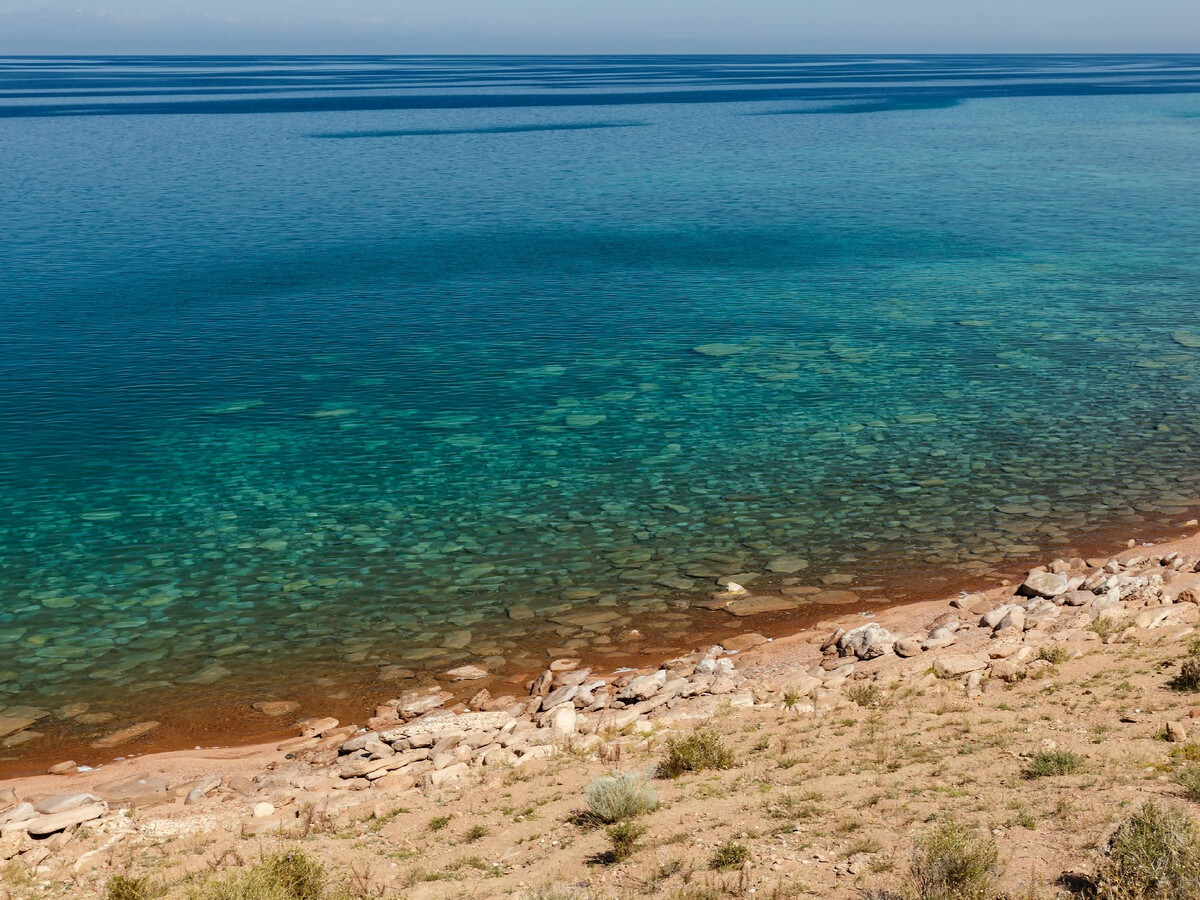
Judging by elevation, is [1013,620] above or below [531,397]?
below

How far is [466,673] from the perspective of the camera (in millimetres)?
15773

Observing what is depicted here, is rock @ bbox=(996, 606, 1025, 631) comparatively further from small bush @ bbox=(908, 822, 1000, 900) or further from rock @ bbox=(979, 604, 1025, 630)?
small bush @ bbox=(908, 822, 1000, 900)

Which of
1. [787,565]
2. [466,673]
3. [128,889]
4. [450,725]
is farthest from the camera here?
[787,565]

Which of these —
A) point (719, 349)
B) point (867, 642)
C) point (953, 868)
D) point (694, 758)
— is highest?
point (953, 868)

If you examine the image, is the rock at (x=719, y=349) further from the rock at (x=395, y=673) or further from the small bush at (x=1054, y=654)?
the small bush at (x=1054, y=654)

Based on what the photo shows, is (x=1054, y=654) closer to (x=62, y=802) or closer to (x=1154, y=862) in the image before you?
(x=1154, y=862)

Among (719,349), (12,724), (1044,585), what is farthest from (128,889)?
(719,349)

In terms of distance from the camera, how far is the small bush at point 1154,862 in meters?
7.21

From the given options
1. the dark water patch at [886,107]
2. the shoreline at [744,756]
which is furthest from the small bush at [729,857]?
the dark water patch at [886,107]

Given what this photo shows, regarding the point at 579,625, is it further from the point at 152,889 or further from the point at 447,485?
the point at 152,889

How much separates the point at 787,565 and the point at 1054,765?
928 cm

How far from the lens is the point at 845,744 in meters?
11.3

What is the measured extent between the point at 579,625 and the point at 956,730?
715 centimetres

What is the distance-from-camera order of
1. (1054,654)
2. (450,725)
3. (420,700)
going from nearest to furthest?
(1054,654) < (450,725) < (420,700)
